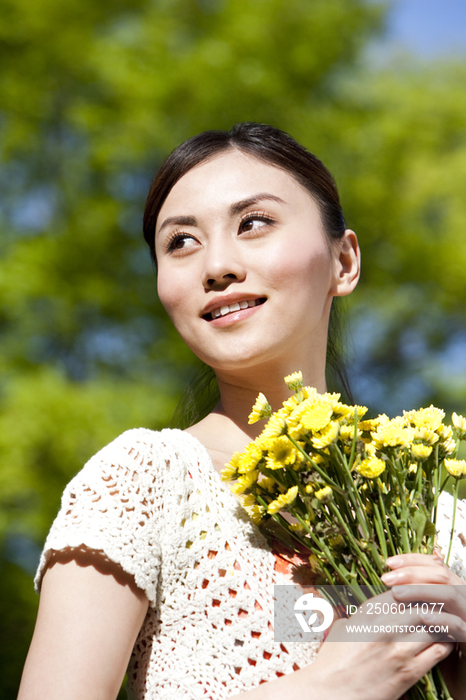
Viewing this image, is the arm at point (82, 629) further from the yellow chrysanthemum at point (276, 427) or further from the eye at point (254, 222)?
the eye at point (254, 222)

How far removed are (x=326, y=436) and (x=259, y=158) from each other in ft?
3.01

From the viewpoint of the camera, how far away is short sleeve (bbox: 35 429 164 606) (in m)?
1.29

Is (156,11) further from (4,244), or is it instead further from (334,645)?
(334,645)

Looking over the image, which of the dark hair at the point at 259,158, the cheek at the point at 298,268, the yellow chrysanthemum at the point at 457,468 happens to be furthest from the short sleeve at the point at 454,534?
the dark hair at the point at 259,158

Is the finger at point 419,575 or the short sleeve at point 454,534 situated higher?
the short sleeve at point 454,534

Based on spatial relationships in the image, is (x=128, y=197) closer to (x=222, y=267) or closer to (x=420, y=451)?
(x=222, y=267)

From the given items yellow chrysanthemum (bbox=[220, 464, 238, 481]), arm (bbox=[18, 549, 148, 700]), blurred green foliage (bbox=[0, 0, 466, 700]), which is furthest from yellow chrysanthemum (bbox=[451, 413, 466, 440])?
blurred green foliage (bbox=[0, 0, 466, 700])

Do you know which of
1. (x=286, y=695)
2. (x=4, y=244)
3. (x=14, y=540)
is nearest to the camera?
(x=286, y=695)

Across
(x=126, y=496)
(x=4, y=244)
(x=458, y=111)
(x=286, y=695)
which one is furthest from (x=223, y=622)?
(x=458, y=111)

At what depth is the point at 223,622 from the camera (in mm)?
1365

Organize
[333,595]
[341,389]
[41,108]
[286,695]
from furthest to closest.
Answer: [41,108], [341,389], [333,595], [286,695]

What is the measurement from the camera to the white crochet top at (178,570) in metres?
1.32

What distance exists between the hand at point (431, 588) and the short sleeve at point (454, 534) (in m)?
0.54

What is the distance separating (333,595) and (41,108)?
531cm
